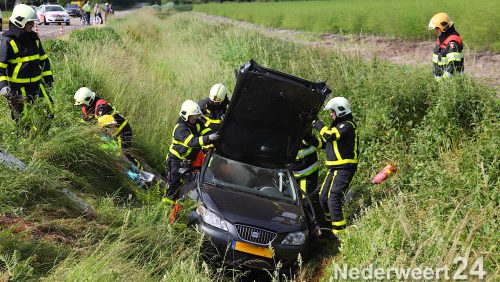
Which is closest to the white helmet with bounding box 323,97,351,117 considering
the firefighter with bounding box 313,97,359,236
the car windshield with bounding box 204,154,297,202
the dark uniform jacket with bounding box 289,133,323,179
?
the firefighter with bounding box 313,97,359,236

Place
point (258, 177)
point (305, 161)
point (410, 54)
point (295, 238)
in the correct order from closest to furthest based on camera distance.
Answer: point (295, 238) < point (258, 177) < point (305, 161) < point (410, 54)

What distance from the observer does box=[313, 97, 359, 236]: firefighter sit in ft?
25.0

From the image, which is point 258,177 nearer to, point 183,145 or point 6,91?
point 183,145

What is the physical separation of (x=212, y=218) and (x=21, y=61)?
143 inches

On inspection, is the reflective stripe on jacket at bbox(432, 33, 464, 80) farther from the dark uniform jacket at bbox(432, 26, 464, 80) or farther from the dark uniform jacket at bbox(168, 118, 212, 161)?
the dark uniform jacket at bbox(168, 118, 212, 161)

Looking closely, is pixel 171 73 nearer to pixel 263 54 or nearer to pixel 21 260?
pixel 263 54

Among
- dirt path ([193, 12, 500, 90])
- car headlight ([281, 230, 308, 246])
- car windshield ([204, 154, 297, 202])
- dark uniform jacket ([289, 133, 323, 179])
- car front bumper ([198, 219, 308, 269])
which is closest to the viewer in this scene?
car front bumper ([198, 219, 308, 269])

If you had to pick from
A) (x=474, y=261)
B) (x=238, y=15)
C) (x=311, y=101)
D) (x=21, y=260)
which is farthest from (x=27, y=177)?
(x=238, y=15)

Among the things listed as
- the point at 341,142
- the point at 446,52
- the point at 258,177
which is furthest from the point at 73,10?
the point at 341,142

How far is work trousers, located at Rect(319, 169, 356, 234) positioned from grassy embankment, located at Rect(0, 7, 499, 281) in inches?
10.0

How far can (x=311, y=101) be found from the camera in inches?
290

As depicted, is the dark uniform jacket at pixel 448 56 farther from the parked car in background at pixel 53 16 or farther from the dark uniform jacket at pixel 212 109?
the parked car in background at pixel 53 16

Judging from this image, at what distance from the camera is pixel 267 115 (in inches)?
298

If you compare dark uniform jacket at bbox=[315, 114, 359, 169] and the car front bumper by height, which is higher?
dark uniform jacket at bbox=[315, 114, 359, 169]
